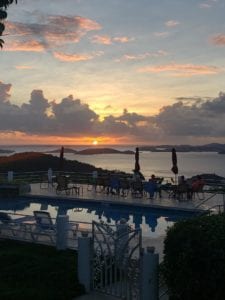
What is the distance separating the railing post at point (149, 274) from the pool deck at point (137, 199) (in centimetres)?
1040

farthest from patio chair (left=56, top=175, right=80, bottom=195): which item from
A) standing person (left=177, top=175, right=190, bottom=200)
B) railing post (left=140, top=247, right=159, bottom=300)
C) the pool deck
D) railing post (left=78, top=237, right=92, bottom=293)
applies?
railing post (left=140, top=247, right=159, bottom=300)

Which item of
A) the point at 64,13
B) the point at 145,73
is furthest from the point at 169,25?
the point at 145,73

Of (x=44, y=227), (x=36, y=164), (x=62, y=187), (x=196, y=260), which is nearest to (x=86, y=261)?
(x=196, y=260)

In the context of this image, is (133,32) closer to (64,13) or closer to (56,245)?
(64,13)

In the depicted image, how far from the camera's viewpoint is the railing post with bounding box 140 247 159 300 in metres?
8.05

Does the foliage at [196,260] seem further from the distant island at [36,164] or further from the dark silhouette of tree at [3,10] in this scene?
the distant island at [36,164]

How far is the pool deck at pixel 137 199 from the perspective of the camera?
62.6ft

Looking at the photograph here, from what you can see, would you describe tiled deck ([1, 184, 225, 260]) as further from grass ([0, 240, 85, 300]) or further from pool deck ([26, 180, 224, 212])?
grass ([0, 240, 85, 300])

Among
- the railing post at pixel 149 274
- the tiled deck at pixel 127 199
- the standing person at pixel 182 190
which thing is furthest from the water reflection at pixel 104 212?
the railing post at pixel 149 274

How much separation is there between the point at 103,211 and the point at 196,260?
44.5 feet

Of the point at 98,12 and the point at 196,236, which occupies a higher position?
the point at 98,12

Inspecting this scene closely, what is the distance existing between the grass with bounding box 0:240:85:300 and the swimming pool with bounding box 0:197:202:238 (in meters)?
4.98

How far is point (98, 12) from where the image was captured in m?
19.4

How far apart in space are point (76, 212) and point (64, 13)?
28.0ft
